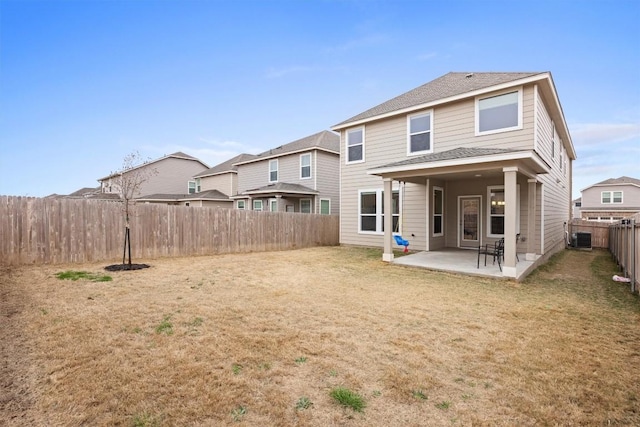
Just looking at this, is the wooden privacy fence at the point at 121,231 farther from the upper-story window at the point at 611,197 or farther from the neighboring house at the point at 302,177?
the upper-story window at the point at 611,197

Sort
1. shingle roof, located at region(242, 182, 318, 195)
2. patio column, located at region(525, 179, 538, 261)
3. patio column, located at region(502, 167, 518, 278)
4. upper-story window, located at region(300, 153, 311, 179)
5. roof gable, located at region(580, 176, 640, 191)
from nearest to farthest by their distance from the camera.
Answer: patio column, located at region(502, 167, 518, 278), patio column, located at region(525, 179, 538, 261), shingle roof, located at region(242, 182, 318, 195), upper-story window, located at region(300, 153, 311, 179), roof gable, located at region(580, 176, 640, 191)

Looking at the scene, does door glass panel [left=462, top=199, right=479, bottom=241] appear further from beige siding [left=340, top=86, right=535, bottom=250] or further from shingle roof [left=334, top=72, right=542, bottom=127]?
shingle roof [left=334, top=72, right=542, bottom=127]

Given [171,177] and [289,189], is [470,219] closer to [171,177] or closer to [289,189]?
[289,189]

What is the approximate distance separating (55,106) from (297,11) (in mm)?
13522

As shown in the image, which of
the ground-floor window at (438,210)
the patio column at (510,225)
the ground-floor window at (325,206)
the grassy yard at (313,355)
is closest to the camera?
the grassy yard at (313,355)

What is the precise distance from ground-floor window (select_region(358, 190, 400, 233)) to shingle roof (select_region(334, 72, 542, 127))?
11.0 ft

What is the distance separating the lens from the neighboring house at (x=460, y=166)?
8.56 m

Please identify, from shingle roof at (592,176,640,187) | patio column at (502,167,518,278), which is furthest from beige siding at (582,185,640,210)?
patio column at (502,167,518,278)

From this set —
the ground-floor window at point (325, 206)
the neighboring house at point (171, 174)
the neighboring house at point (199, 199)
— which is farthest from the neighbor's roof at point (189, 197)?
the ground-floor window at point (325, 206)

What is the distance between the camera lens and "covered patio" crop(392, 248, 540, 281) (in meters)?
7.38

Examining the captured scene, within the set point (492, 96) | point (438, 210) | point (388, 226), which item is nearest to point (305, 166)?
point (438, 210)

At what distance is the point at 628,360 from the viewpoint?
125 inches

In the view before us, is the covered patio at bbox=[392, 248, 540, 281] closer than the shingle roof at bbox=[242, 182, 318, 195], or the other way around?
the covered patio at bbox=[392, 248, 540, 281]

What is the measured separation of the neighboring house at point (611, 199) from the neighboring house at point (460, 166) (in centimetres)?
2457
